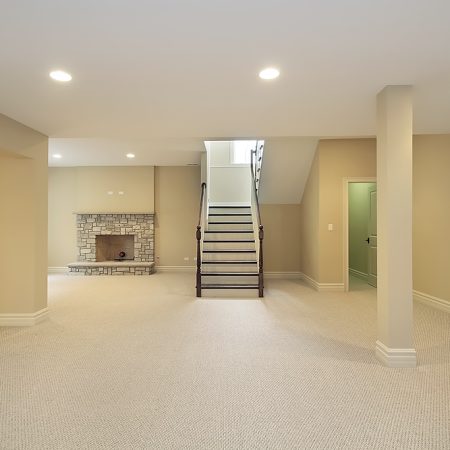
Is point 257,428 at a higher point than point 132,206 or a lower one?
lower

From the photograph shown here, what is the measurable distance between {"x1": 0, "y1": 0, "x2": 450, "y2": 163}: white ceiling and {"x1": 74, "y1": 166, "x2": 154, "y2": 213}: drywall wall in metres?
4.70

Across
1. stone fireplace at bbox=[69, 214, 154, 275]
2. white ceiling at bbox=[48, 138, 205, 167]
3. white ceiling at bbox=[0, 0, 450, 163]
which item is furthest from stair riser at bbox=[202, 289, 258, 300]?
stone fireplace at bbox=[69, 214, 154, 275]

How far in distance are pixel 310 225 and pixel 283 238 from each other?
0.99 metres

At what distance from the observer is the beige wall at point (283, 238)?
7.45 metres

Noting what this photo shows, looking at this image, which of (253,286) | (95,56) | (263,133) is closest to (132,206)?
(253,286)

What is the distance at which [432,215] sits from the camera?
16.0 feet

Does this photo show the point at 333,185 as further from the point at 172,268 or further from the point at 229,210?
the point at 172,268

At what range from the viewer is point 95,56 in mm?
2311

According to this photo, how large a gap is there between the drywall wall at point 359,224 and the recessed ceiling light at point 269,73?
5.12m

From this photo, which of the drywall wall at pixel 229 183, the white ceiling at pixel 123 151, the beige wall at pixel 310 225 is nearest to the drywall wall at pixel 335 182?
the beige wall at pixel 310 225

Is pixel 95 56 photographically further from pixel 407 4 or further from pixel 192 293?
pixel 192 293

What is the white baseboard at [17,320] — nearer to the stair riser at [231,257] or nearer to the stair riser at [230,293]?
the stair riser at [230,293]

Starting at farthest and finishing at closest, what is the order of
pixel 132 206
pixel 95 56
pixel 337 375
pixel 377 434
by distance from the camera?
pixel 132 206 → pixel 337 375 → pixel 95 56 → pixel 377 434

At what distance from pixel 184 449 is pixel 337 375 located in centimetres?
145
